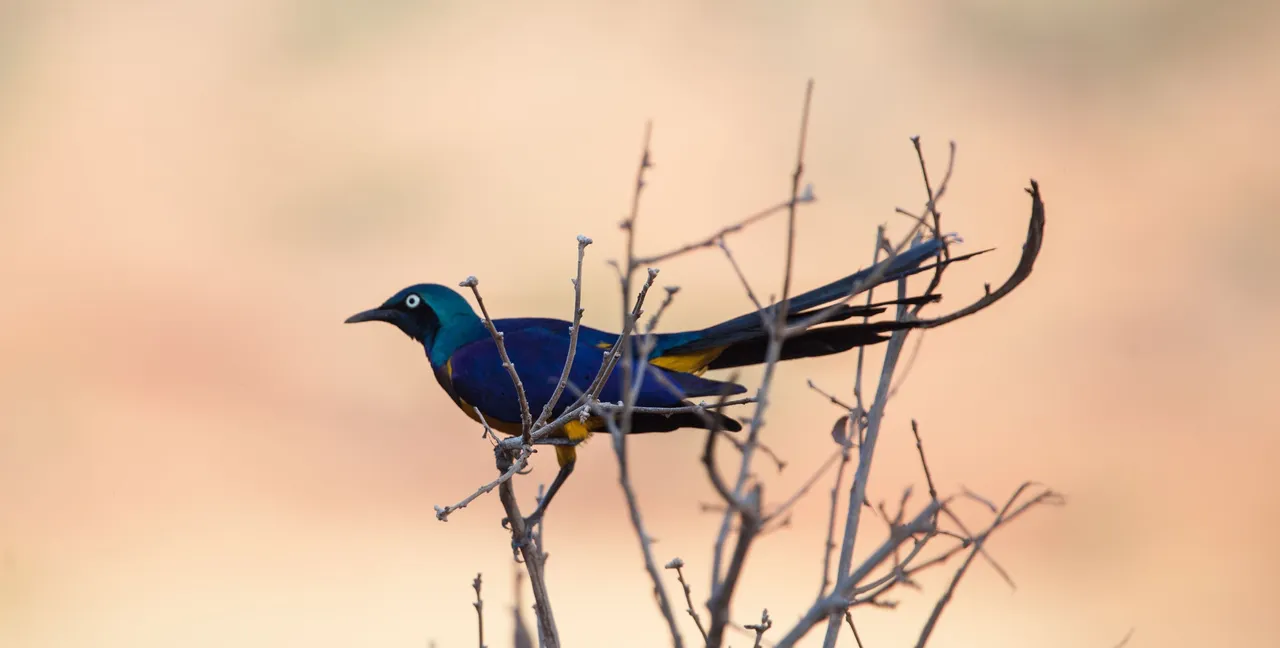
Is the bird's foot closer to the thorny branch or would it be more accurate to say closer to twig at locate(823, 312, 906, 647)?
the thorny branch

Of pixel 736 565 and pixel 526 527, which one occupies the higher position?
pixel 526 527

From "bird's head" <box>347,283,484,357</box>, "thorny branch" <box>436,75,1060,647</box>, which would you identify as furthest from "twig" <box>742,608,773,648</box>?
"bird's head" <box>347,283,484,357</box>

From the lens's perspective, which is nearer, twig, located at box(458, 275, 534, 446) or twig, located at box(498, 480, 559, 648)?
twig, located at box(458, 275, 534, 446)

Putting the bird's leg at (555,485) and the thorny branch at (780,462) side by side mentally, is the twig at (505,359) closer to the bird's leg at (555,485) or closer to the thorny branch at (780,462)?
the thorny branch at (780,462)

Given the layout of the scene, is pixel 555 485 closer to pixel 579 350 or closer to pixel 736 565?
pixel 579 350

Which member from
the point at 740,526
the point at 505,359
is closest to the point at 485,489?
the point at 505,359

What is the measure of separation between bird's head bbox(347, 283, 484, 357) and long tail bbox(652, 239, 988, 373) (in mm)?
1262

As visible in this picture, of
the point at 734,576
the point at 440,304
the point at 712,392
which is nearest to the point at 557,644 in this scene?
the point at 712,392

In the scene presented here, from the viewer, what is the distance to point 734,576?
204 cm

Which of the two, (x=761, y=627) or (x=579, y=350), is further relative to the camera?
(x=579, y=350)

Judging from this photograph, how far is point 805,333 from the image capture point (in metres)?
4.32

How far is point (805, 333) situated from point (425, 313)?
8.32ft

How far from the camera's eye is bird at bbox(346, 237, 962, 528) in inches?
168

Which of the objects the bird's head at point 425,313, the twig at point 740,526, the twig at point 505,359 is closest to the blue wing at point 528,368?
the bird's head at point 425,313
